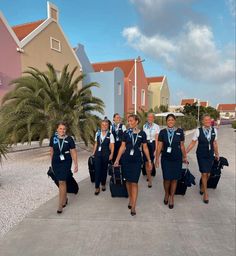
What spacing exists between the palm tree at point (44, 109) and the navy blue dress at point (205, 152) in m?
4.89

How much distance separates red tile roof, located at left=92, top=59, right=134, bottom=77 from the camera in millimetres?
29031

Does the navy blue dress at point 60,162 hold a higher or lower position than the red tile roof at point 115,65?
lower

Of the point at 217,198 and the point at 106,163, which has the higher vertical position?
the point at 106,163

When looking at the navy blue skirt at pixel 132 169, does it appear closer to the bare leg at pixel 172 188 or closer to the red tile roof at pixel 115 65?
the bare leg at pixel 172 188

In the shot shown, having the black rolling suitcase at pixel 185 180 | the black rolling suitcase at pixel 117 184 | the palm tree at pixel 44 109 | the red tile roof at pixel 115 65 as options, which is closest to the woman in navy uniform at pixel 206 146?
the black rolling suitcase at pixel 185 180

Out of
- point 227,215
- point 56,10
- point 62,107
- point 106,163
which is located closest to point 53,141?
point 106,163

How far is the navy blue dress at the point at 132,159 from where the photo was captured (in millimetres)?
4285

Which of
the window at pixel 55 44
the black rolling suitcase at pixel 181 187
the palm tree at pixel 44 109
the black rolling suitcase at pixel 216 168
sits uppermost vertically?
the window at pixel 55 44

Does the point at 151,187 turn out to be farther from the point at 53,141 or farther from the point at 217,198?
the point at 53,141

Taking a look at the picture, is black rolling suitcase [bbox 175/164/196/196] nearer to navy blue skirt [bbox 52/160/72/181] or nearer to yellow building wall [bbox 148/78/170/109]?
navy blue skirt [bbox 52/160/72/181]

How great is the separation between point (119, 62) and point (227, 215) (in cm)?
2835

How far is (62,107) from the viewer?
952 cm

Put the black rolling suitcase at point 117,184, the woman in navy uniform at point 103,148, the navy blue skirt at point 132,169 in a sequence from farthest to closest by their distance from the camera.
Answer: the woman in navy uniform at point 103,148 < the black rolling suitcase at point 117,184 < the navy blue skirt at point 132,169

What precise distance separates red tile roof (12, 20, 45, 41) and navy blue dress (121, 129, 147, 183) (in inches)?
562
